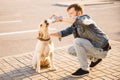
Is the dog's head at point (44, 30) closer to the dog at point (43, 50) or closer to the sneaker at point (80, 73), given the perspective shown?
the dog at point (43, 50)

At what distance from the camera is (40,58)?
219 inches

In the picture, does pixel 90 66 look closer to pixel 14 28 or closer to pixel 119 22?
pixel 14 28

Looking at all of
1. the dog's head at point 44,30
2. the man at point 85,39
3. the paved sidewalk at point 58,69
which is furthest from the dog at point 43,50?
the man at point 85,39

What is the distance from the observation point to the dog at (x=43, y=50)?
5337 millimetres

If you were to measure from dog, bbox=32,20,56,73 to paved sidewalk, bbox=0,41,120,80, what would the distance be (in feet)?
0.46

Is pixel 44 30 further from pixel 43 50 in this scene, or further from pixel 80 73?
pixel 80 73

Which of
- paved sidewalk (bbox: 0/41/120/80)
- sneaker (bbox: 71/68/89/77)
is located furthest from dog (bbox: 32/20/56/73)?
sneaker (bbox: 71/68/89/77)

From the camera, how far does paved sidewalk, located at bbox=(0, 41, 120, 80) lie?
536cm

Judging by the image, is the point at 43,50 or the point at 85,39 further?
the point at 43,50

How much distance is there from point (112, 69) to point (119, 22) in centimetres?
679

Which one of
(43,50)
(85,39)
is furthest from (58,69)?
(85,39)

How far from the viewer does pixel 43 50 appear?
5.50 metres

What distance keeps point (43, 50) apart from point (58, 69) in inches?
24.0

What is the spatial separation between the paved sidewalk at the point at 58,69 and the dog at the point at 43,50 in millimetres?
139
